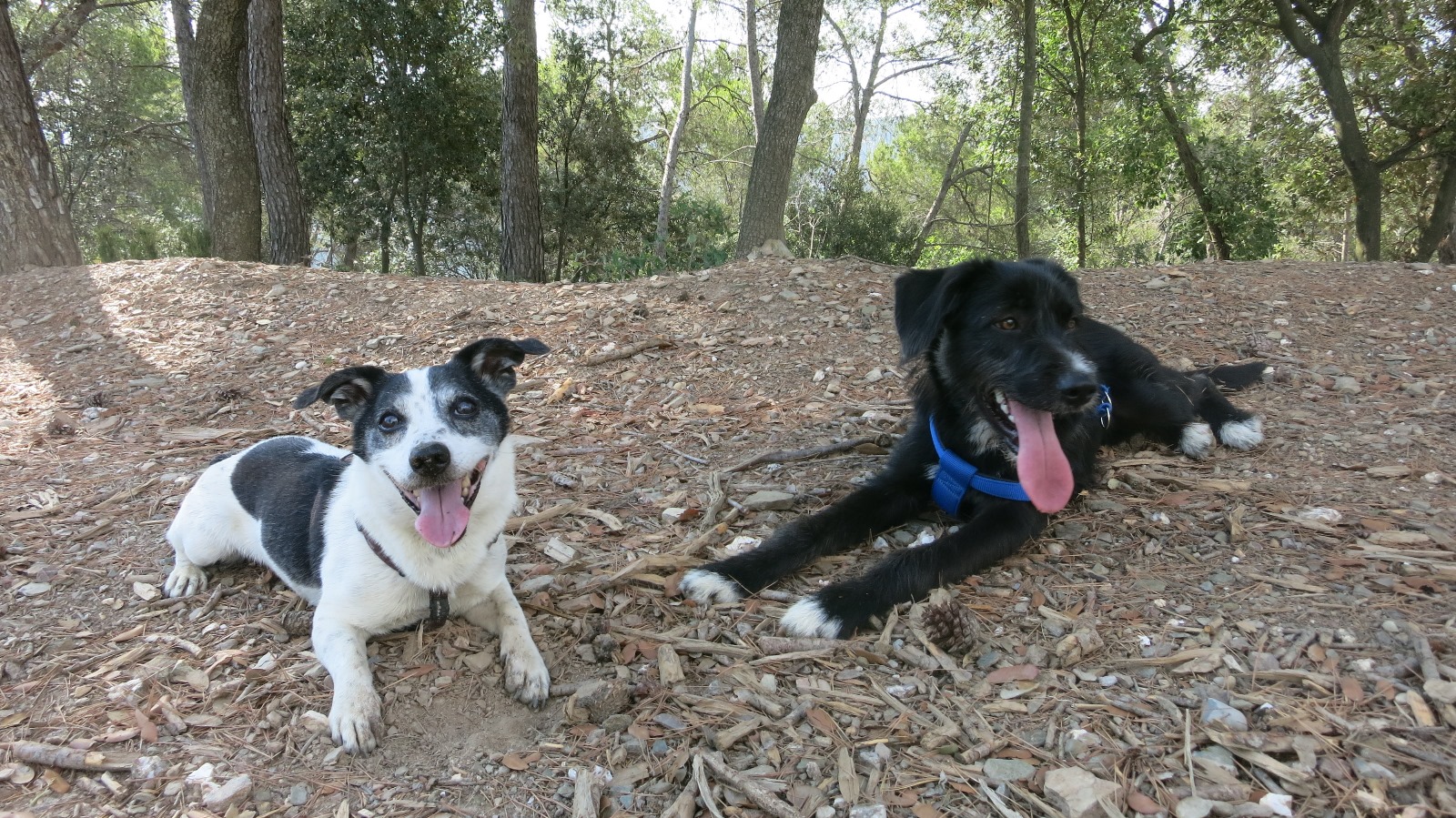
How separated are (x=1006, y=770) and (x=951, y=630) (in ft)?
1.91

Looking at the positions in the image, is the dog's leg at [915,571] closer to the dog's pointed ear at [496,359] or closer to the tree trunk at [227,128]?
the dog's pointed ear at [496,359]

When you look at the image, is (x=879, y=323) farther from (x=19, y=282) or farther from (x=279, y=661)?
(x=19, y=282)

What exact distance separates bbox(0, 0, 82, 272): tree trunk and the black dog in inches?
394

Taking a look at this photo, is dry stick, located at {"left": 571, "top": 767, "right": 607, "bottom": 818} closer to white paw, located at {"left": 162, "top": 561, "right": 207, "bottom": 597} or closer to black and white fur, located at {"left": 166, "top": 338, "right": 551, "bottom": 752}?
black and white fur, located at {"left": 166, "top": 338, "right": 551, "bottom": 752}

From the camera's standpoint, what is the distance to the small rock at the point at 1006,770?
6.79 feet

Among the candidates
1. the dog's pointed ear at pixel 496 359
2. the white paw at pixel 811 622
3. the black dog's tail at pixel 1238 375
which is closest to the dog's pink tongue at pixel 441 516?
the dog's pointed ear at pixel 496 359

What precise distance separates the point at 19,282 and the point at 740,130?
117ft

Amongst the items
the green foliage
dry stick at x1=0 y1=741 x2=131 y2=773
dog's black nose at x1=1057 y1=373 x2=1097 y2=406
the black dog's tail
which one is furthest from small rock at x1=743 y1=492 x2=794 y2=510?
the green foliage

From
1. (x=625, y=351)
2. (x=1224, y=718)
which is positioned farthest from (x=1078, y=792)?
(x=625, y=351)

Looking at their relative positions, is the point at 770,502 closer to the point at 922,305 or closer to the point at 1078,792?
the point at 922,305

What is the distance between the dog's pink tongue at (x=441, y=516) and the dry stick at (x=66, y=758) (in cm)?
101

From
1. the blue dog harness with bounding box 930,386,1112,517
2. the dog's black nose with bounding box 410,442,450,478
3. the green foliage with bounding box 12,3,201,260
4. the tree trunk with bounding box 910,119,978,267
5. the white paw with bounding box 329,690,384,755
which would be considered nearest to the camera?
the white paw with bounding box 329,690,384,755

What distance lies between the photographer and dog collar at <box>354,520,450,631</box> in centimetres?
265

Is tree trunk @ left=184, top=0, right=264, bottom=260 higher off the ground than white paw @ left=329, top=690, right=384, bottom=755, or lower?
higher
